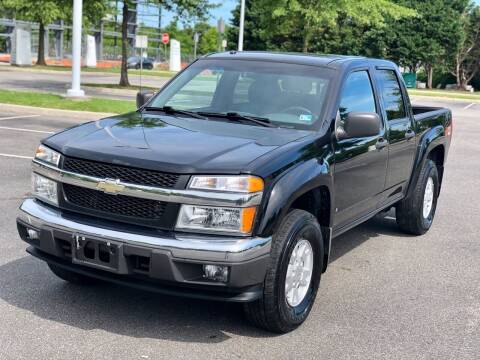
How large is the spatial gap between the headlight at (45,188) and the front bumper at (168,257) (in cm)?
21

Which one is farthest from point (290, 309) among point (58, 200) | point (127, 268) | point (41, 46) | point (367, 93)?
point (41, 46)

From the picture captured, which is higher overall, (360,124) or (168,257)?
(360,124)

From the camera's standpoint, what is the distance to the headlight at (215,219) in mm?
3688

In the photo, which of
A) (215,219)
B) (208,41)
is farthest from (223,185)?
(208,41)

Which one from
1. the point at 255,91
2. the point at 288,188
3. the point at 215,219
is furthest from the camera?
the point at 255,91

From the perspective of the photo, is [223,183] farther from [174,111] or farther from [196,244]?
[174,111]

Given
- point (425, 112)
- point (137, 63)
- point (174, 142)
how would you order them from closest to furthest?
point (174, 142)
point (425, 112)
point (137, 63)

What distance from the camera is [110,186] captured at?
12.6 ft

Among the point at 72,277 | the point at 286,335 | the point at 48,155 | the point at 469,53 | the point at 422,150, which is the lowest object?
the point at 286,335

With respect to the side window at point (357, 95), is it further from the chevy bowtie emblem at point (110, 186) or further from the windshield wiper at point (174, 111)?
the chevy bowtie emblem at point (110, 186)

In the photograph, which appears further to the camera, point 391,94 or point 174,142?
point 391,94

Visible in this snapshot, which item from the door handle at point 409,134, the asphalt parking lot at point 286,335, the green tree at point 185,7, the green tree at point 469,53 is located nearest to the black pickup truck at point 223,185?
the asphalt parking lot at point 286,335

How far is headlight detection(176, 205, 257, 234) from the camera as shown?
369cm

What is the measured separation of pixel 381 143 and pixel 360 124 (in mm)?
912
